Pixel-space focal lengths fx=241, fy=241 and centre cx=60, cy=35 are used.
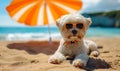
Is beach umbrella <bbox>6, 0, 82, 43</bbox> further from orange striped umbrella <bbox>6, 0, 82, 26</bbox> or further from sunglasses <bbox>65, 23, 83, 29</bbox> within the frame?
sunglasses <bbox>65, 23, 83, 29</bbox>

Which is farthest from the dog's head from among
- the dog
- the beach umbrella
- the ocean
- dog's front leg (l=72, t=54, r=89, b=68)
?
the ocean

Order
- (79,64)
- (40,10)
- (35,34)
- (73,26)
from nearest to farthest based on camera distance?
(79,64) < (73,26) < (40,10) < (35,34)

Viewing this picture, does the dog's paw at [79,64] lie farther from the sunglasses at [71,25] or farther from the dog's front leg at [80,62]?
the sunglasses at [71,25]

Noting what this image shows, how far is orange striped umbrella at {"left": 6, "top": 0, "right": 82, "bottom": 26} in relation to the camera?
652 centimetres

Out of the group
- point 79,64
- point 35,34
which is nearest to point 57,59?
point 79,64

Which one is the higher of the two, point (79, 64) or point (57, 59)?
point (57, 59)

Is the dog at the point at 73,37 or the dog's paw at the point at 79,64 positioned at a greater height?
the dog at the point at 73,37

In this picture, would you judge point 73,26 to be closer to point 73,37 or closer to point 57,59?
point 73,37

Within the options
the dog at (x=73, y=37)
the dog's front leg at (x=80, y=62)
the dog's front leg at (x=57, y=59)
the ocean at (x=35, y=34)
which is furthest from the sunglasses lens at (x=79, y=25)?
the ocean at (x=35, y=34)

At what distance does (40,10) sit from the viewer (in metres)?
6.79

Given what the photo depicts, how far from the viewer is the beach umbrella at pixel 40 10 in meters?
6.52

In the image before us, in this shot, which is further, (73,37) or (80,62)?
(73,37)

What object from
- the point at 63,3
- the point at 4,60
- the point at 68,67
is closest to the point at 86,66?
the point at 68,67

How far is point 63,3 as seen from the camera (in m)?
6.50
